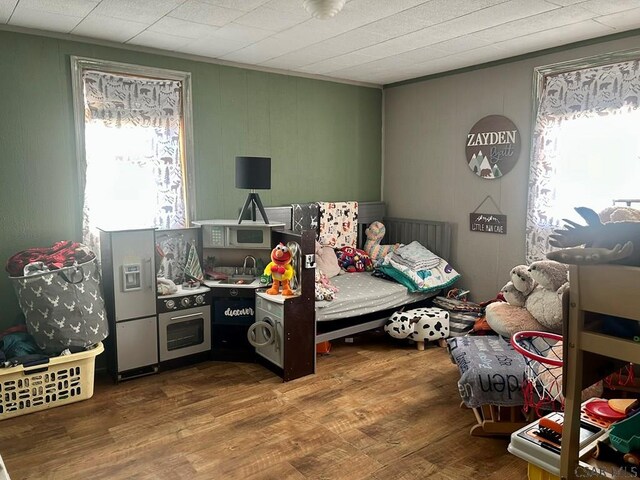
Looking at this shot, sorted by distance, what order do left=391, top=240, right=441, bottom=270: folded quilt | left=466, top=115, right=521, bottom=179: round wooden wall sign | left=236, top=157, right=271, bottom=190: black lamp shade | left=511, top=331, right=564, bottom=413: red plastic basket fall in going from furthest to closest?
left=391, top=240, right=441, bottom=270: folded quilt, left=466, top=115, right=521, bottom=179: round wooden wall sign, left=236, top=157, right=271, bottom=190: black lamp shade, left=511, top=331, right=564, bottom=413: red plastic basket

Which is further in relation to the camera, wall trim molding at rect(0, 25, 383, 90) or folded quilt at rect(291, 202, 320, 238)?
folded quilt at rect(291, 202, 320, 238)

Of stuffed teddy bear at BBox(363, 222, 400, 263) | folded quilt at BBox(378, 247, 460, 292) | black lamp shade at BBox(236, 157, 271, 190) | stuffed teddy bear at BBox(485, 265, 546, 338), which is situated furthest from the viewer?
stuffed teddy bear at BBox(363, 222, 400, 263)

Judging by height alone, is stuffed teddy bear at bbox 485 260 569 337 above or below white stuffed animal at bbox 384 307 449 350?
above

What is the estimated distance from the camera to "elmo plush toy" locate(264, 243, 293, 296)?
3.71 meters

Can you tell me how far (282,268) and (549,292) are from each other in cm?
189

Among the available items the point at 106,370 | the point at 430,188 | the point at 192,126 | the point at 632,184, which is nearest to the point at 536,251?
the point at 632,184

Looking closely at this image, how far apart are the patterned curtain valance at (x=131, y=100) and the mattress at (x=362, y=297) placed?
201 cm

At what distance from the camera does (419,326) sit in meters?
4.31

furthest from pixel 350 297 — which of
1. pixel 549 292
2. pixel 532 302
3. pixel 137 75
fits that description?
pixel 137 75

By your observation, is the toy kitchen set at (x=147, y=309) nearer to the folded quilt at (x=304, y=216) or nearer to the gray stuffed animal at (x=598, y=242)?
the folded quilt at (x=304, y=216)

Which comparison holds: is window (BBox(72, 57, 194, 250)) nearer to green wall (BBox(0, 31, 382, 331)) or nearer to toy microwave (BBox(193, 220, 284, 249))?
green wall (BBox(0, 31, 382, 331))

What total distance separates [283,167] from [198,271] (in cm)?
143

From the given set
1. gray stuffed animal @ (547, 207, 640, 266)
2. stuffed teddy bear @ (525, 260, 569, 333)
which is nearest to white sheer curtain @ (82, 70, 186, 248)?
stuffed teddy bear @ (525, 260, 569, 333)

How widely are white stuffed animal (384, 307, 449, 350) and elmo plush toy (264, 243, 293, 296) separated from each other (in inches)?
44.7
